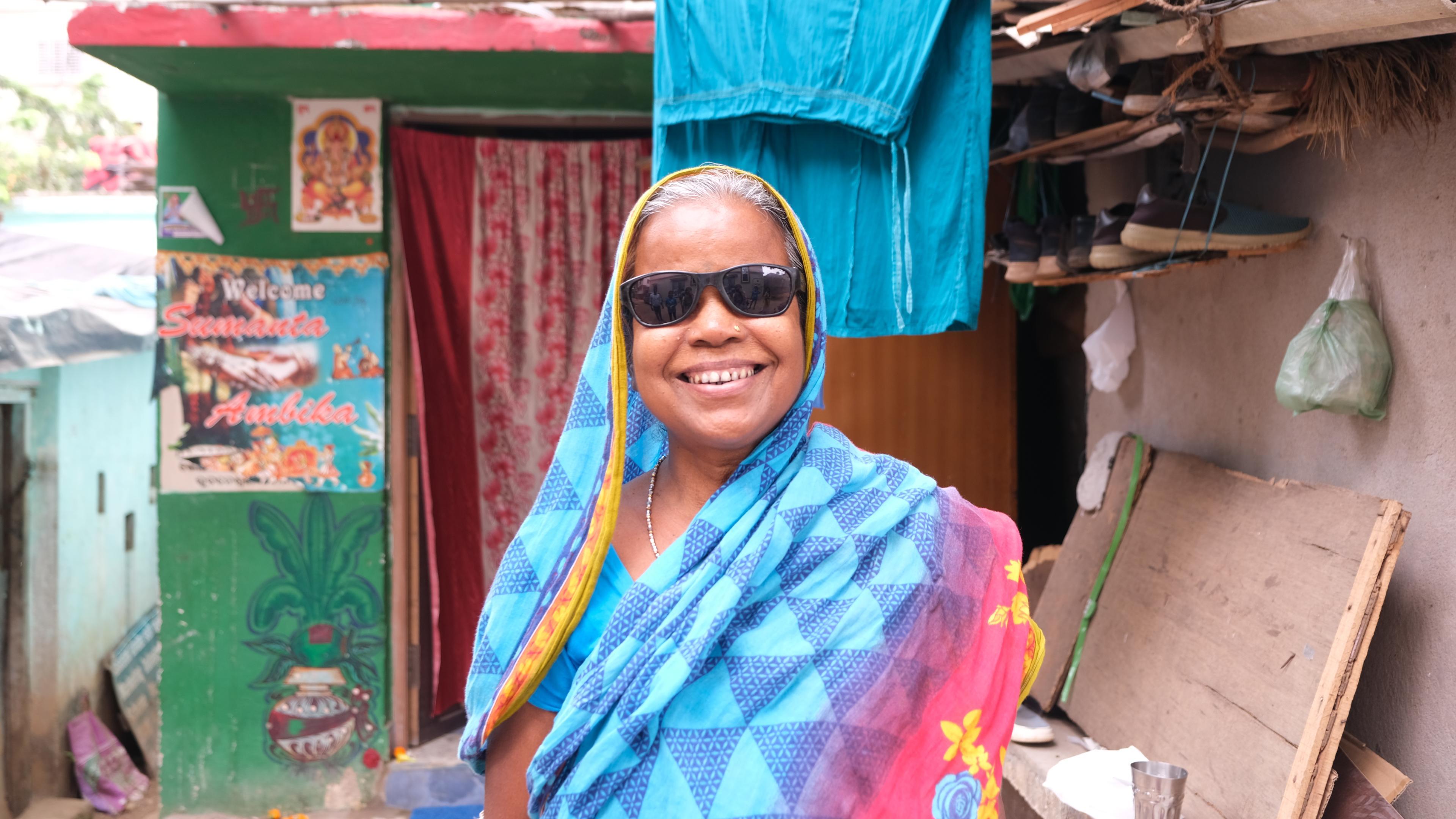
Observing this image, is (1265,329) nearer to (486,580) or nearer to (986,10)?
(986,10)

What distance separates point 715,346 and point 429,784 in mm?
3810

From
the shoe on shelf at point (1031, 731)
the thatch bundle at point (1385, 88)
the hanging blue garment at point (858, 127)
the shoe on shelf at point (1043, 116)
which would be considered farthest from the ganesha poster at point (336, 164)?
the thatch bundle at point (1385, 88)

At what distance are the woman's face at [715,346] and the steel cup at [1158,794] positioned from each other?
4.13 feet

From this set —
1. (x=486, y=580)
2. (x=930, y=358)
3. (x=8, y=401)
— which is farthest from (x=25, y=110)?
(x=930, y=358)

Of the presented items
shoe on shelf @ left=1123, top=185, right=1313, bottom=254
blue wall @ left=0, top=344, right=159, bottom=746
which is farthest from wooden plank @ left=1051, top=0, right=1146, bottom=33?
blue wall @ left=0, top=344, right=159, bottom=746

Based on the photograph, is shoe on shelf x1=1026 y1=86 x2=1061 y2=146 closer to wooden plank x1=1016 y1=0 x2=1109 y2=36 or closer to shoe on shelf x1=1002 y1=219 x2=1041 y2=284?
shoe on shelf x1=1002 y1=219 x2=1041 y2=284

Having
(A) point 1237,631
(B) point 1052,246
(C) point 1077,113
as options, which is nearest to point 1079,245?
(B) point 1052,246

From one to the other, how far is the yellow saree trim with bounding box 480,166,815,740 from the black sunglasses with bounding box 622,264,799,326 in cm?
6

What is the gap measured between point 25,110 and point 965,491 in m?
13.3

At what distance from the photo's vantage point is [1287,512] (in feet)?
8.23

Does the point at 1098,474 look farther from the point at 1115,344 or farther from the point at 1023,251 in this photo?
the point at 1023,251

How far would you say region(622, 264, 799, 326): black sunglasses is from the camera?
1353 millimetres

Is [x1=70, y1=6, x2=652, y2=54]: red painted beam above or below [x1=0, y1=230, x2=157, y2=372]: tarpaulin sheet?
above

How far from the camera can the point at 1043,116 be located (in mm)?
2979
